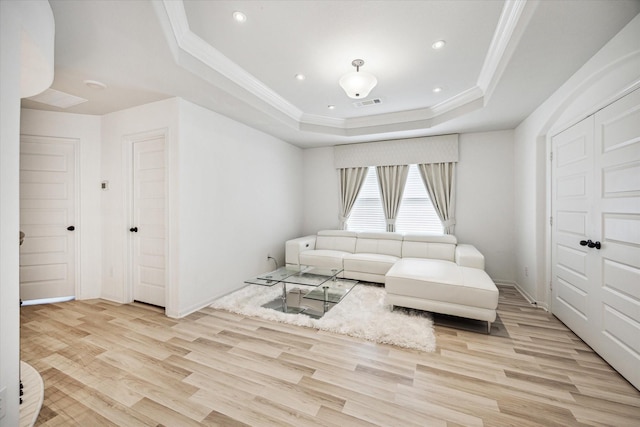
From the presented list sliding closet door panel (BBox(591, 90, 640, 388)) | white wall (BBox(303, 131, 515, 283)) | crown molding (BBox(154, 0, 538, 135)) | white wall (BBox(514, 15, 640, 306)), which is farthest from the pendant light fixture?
white wall (BBox(303, 131, 515, 283))

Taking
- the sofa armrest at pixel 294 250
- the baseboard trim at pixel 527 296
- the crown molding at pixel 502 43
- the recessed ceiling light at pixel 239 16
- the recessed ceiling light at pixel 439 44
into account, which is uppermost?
the recessed ceiling light at pixel 439 44

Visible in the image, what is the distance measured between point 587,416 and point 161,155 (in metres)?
4.62

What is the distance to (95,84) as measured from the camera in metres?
2.72

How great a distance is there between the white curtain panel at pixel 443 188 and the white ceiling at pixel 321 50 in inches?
43.8

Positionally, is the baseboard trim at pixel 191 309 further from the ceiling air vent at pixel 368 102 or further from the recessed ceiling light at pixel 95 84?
the ceiling air vent at pixel 368 102

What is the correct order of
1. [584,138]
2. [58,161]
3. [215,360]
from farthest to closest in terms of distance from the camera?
[58,161] → [584,138] → [215,360]

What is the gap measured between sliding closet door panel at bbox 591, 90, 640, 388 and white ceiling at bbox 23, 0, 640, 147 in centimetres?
67

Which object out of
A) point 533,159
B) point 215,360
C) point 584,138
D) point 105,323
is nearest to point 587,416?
point 584,138

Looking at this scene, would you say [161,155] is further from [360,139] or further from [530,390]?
[530,390]

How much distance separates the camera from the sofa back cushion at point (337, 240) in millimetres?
5012

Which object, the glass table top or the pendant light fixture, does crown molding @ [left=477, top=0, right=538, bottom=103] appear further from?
the glass table top

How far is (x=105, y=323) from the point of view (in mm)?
2930

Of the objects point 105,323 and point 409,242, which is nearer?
point 105,323

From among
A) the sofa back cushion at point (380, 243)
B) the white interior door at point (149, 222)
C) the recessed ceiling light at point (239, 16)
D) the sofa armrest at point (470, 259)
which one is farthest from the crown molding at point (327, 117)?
the sofa armrest at point (470, 259)
